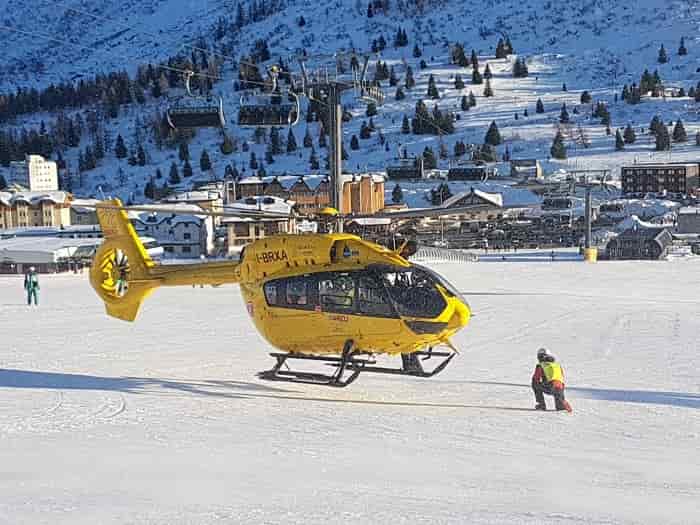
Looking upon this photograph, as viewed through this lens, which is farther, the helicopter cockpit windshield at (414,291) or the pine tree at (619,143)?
the pine tree at (619,143)

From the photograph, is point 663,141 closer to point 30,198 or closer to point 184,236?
point 184,236

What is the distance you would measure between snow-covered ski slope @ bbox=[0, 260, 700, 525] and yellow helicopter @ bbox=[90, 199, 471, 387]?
59 centimetres

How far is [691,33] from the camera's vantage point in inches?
4483

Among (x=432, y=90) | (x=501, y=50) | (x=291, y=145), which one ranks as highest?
(x=501, y=50)

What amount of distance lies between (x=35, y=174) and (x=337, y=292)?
84317 millimetres

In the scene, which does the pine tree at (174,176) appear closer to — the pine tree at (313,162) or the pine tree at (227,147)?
the pine tree at (227,147)

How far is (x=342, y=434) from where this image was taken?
32.6 ft

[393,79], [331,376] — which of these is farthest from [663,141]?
[331,376]

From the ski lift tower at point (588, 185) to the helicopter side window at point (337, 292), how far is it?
27130 mm

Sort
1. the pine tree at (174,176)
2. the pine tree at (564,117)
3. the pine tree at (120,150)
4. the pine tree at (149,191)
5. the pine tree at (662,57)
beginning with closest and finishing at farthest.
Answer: the pine tree at (149,191), the pine tree at (174,176), the pine tree at (564,117), the pine tree at (120,150), the pine tree at (662,57)

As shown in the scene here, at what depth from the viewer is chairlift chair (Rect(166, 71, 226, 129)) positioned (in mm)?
17078

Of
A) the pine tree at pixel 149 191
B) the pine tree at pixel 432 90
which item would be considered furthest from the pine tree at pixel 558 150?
the pine tree at pixel 149 191

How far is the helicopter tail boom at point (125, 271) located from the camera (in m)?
13.4

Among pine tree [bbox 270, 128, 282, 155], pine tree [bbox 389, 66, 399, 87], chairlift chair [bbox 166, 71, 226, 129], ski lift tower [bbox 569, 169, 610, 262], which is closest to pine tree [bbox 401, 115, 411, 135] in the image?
pine tree [bbox 270, 128, 282, 155]
